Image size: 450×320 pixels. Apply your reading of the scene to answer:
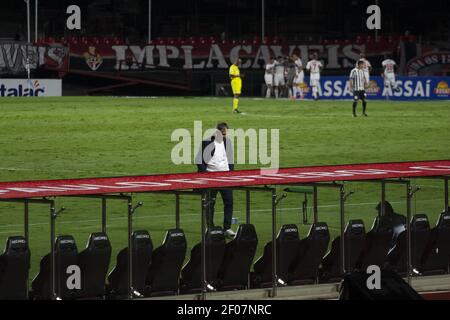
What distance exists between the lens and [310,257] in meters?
16.4

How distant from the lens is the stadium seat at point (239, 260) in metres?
15.7

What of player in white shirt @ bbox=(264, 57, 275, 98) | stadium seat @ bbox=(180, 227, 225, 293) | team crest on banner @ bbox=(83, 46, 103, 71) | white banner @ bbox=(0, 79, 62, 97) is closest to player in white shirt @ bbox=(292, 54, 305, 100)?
player in white shirt @ bbox=(264, 57, 275, 98)

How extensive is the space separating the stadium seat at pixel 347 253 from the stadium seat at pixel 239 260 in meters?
1.20

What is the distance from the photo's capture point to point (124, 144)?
125ft

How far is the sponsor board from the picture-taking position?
57.2 meters

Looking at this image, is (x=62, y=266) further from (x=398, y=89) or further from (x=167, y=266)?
(x=398, y=89)

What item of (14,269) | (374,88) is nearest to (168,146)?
(374,88)

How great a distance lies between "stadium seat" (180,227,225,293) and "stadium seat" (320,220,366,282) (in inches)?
65.9

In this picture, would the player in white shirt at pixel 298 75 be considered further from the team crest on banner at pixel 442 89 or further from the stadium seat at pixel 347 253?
the stadium seat at pixel 347 253

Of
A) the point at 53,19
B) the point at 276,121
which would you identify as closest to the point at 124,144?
the point at 276,121

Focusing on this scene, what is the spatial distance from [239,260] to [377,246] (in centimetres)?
209

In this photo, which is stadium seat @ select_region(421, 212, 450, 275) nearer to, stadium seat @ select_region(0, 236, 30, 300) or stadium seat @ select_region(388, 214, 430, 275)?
stadium seat @ select_region(388, 214, 430, 275)
